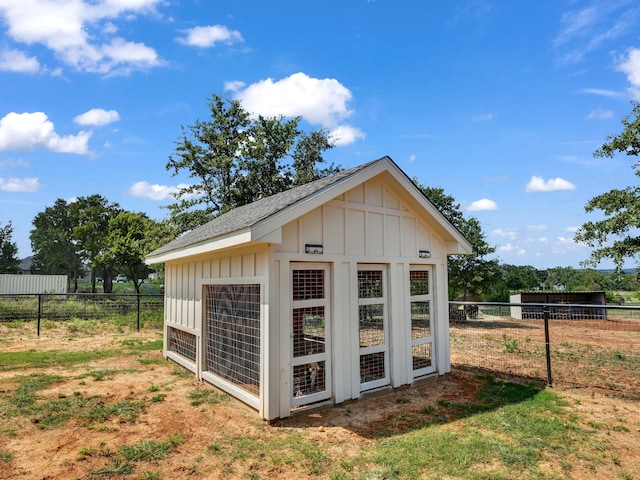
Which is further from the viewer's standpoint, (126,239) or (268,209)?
(126,239)

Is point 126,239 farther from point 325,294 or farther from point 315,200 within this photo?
point 315,200

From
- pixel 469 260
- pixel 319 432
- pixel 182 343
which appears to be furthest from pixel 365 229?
pixel 469 260

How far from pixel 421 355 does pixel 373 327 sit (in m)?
1.52

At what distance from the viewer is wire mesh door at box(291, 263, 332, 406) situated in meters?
5.38

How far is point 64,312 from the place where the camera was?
1452 cm

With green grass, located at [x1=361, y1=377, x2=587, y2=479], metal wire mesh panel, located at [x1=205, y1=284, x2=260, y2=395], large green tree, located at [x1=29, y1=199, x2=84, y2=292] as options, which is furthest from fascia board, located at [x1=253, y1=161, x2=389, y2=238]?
large green tree, located at [x1=29, y1=199, x2=84, y2=292]

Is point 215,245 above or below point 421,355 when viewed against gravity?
above

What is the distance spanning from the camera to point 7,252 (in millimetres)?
43375

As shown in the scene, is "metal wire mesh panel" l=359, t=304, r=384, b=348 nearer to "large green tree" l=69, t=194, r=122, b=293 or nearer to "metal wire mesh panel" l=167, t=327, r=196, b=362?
"metal wire mesh panel" l=167, t=327, r=196, b=362

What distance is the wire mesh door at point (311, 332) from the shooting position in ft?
17.6

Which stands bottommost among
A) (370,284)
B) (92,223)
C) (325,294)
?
(325,294)

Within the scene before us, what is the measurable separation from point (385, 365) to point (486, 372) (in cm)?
286

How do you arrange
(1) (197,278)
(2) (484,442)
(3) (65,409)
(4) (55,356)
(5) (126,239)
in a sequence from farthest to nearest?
(5) (126,239)
(4) (55,356)
(1) (197,278)
(3) (65,409)
(2) (484,442)

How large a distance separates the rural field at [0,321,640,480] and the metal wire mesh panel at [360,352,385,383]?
0.34 meters
